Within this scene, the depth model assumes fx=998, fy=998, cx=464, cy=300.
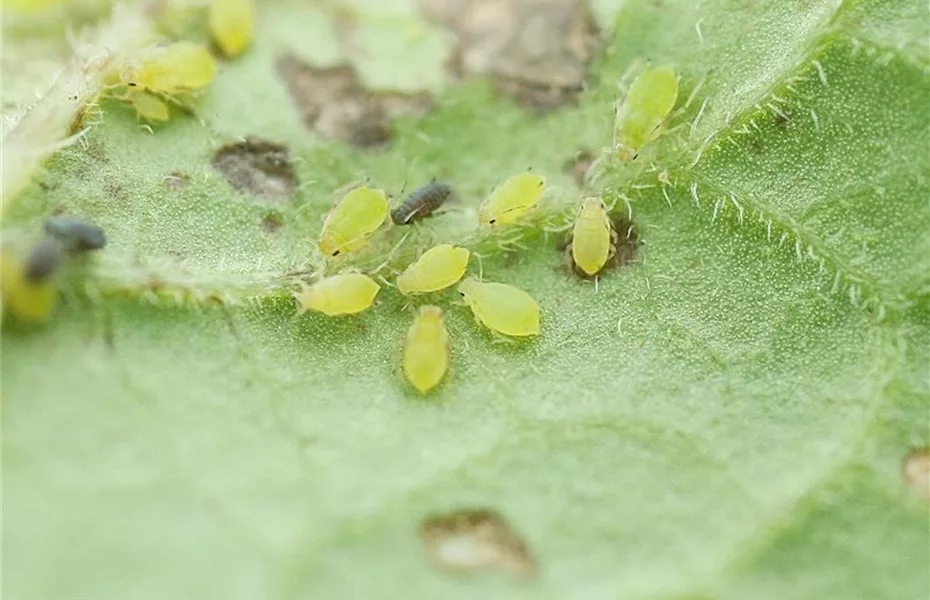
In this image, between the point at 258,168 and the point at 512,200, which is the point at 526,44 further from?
the point at 258,168

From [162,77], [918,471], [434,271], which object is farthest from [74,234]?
[918,471]

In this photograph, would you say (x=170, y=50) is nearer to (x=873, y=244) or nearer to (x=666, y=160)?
(x=666, y=160)

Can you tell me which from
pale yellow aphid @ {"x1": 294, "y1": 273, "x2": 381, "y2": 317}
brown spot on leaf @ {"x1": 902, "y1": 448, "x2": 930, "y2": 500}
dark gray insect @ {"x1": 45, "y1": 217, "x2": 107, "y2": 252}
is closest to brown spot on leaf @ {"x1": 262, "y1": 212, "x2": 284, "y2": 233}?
pale yellow aphid @ {"x1": 294, "y1": 273, "x2": 381, "y2": 317}

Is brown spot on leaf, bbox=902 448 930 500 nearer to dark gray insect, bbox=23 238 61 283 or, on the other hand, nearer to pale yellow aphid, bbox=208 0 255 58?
dark gray insect, bbox=23 238 61 283

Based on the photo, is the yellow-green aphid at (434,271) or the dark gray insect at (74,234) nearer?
the dark gray insect at (74,234)

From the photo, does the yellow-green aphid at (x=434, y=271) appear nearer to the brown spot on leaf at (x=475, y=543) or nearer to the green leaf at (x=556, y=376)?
the green leaf at (x=556, y=376)

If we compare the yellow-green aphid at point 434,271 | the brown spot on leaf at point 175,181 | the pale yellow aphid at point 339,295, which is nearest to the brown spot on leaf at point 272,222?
the brown spot on leaf at point 175,181
